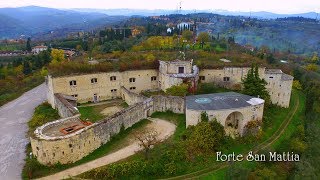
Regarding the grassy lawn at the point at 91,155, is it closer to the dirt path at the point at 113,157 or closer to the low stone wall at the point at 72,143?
the low stone wall at the point at 72,143

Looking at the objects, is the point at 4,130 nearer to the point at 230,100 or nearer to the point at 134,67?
the point at 134,67

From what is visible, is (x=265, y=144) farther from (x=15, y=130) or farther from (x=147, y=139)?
(x=15, y=130)

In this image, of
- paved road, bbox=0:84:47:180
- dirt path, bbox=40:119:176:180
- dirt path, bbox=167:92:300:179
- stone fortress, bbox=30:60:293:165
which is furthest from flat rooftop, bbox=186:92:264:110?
paved road, bbox=0:84:47:180

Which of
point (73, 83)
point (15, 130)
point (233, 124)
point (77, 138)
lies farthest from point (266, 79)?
point (15, 130)

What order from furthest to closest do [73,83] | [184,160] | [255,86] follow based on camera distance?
[73,83] < [255,86] < [184,160]

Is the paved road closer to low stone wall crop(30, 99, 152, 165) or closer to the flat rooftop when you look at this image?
low stone wall crop(30, 99, 152, 165)

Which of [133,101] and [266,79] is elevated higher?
[266,79]

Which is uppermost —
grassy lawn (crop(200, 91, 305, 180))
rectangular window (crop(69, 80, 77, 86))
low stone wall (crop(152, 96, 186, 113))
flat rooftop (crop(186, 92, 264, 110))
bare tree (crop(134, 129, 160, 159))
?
rectangular window (crop(69, 80, 77, 86))

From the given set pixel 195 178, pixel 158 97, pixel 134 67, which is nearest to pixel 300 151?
pixel 195 178
